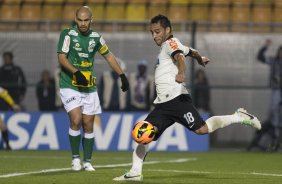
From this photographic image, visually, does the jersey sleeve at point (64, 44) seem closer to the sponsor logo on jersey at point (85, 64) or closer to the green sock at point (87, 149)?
the sponsor logo on jersey at point (85, 64)

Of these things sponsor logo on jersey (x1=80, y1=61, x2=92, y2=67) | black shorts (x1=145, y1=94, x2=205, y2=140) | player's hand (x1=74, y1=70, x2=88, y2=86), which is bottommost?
black shorts (x1=145, y1=94, x2=205, y2=140)

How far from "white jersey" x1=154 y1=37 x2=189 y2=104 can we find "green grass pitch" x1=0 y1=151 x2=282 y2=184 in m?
1.03

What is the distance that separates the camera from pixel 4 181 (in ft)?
34.3

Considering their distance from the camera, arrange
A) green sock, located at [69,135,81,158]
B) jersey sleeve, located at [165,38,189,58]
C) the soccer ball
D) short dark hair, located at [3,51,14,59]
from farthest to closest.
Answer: short dark hair, located at [3,51,14,59] → green sock, located at [69,135,81,158] → jersey sleeve, located at [165,38,189,58] → the soccer ball

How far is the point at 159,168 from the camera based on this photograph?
518 inches

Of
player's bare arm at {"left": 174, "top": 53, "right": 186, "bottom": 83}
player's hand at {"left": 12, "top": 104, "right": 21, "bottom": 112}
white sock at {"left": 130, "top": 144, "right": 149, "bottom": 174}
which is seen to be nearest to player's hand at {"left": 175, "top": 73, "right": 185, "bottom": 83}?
player's bare arm at {"left": 174, "top": 53, "right": 186, "bottom": 83}

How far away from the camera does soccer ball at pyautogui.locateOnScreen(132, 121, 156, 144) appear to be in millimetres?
10250

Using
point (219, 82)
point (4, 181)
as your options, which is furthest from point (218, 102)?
point (4, 181)

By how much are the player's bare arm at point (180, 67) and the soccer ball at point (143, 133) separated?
665 mm

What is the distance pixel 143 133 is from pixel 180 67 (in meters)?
0.87

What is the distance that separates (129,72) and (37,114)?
2.20 m

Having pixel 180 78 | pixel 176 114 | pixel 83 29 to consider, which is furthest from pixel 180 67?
pixel 83 29

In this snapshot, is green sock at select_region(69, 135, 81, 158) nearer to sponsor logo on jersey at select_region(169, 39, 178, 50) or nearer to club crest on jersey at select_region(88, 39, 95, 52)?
club crest on jersey at select_region(88, 39, 95, 52)

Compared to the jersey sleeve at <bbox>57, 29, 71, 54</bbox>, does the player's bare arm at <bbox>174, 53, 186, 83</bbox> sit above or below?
below
